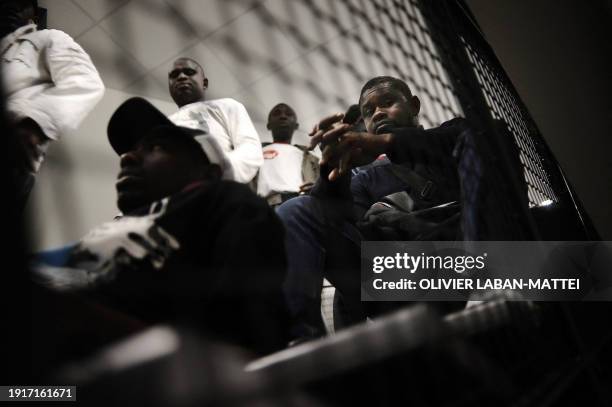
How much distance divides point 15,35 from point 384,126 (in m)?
1.02

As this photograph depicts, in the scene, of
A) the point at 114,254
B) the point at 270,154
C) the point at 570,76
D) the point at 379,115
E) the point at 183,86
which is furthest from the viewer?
the point at 270,154

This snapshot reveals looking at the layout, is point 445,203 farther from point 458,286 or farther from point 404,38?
point 404,38

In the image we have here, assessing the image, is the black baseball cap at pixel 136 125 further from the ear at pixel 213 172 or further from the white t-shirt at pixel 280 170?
the white t-shirt at pixel 280 170

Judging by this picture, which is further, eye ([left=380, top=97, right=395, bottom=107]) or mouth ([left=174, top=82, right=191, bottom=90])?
mouth ([left=174, top=82, right=191, bottom=90])

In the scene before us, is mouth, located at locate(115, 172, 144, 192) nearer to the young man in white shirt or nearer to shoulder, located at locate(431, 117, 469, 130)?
the young man in white shirt

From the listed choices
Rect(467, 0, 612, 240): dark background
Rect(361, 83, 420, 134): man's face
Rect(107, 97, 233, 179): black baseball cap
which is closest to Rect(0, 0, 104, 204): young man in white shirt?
Rect(107, 97, 233, 179): black baseball cap

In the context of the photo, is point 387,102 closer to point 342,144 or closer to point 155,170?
point 342,144

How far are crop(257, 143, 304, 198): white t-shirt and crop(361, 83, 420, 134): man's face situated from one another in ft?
2.15

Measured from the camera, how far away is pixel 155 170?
729mm

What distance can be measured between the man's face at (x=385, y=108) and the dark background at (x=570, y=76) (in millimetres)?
1088

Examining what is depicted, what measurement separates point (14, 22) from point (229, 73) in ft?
3.13

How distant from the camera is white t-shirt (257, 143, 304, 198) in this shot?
1.75 m

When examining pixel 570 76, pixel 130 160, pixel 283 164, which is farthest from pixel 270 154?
pixel 570 76

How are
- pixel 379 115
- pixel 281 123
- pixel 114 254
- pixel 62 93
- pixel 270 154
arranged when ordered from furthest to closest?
pixel 281 123, pixel 270 154, pixel 379 115, pixel 62 93, pixel 114 254
